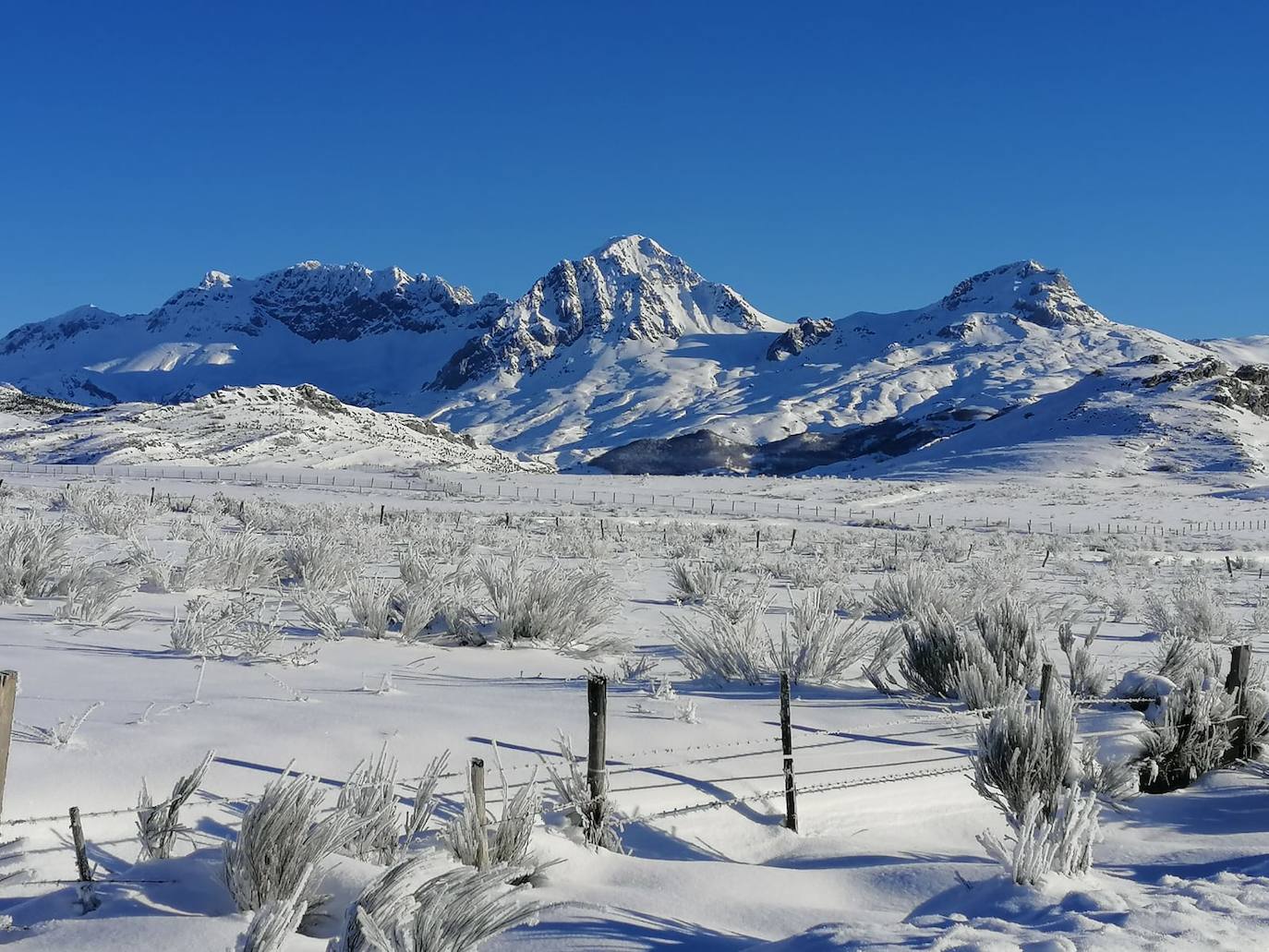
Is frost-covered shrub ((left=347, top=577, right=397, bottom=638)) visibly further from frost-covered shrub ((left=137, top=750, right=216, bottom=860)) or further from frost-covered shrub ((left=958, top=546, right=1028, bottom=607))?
frost-covered shrub ((left=958, top=546, right=1028, bottom=607))

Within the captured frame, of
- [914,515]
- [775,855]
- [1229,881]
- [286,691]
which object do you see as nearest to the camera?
[1229,881]

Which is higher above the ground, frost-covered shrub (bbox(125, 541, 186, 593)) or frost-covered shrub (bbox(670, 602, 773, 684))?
frost-covered shrub (bbox(125, 541, 186, 593))

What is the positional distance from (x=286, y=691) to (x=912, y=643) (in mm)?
4391

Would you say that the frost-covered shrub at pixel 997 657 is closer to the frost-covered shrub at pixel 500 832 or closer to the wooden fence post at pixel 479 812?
the frost-covered shrub at pixel 500 832

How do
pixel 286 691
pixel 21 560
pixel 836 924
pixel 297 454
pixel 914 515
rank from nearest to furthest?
1. pixel 836 924
2. pixel 286 691
3. pixel 21 560
4. pixel 914 515
5. pixel 297 454

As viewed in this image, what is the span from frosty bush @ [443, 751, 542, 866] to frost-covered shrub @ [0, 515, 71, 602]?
6.85 metres

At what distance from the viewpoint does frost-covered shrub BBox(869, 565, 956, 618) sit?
10.7 metres

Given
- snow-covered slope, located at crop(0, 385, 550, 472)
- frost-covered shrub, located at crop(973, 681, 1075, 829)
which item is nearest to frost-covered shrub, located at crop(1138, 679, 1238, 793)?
frost-covered shrub, located at crop(973, 681, 1075, 829)

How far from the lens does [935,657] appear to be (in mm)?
7391

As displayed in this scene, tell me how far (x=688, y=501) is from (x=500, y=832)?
39.2m

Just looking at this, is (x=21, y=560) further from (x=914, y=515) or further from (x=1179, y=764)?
(x=914, y=515)

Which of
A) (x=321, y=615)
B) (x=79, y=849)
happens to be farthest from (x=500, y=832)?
(x=321, y=615)

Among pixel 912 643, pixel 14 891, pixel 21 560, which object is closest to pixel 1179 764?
pixel 912 643

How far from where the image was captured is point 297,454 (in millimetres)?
72188
